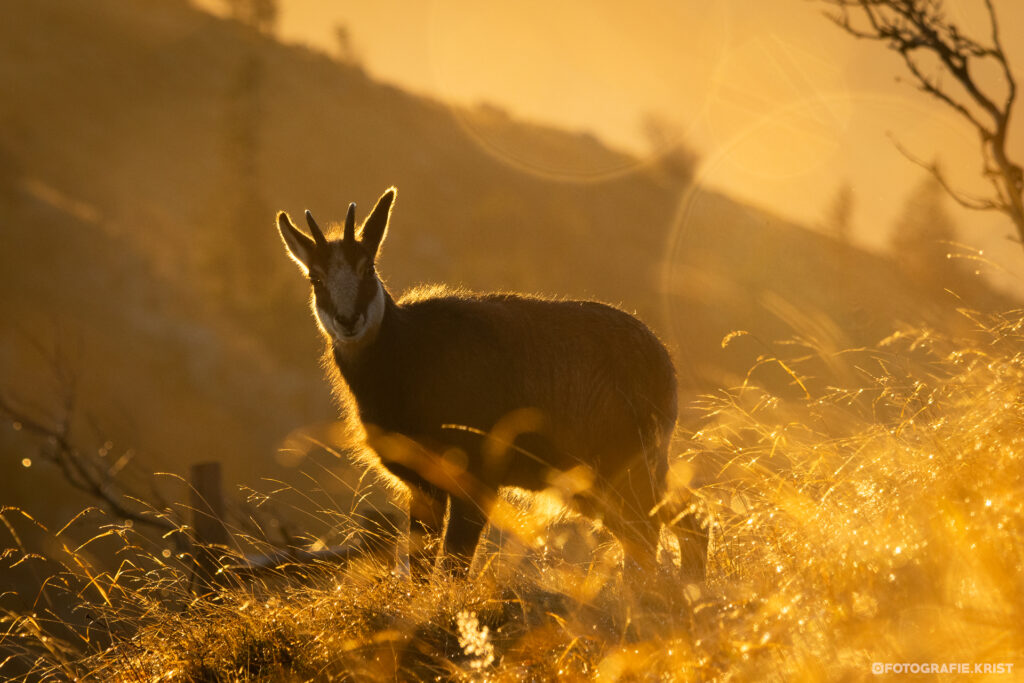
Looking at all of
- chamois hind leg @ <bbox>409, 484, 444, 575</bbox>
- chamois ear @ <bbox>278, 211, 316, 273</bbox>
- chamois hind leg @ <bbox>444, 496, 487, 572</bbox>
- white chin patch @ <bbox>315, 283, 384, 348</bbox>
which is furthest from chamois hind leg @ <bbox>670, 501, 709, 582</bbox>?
chamois ear @ <bbox>278, 211, 316, 273</bbox>

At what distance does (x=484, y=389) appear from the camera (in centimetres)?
667

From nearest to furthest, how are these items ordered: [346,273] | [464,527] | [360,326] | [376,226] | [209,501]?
1. [464,527]
2. [360,326]
3. [346,273]
4. [376,226]
5. [209,501]

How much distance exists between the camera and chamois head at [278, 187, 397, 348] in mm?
6668

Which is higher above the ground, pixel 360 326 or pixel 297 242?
pixel 297 242

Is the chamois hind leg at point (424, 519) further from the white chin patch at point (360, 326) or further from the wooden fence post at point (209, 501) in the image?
the wooden fence post at point (209, 501)

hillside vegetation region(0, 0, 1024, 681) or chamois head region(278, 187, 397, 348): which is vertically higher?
chamois head region(278, 187, 397, 348)

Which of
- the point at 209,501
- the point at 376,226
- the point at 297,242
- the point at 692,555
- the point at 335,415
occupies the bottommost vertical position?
the point at 335,415

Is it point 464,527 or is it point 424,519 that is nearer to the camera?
point 464,527

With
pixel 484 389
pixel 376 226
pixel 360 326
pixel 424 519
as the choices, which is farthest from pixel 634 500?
pixel 376 226

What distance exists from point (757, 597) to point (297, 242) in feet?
16.2

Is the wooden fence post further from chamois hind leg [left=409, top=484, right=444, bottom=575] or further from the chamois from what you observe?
chamois hind leg [left=409, top=484, right=444, bottom=575]

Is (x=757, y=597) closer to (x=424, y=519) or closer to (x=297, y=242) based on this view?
(x=424, y=519)

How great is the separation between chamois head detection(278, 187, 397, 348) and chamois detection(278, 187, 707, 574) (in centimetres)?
1

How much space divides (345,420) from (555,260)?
45210 mm
